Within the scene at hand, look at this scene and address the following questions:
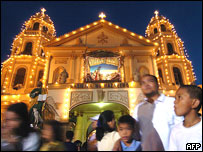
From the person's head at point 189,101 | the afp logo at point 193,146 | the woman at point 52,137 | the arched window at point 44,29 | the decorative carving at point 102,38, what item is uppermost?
the arched window at point 44,29

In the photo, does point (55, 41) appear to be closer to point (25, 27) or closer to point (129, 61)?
point (129, 61)

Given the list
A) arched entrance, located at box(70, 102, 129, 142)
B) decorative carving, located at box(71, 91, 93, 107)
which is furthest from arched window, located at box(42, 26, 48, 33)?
decorative carving, located at box(71, 91, 93, 107)

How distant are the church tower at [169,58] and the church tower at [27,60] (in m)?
13.4

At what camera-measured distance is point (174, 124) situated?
291 cm

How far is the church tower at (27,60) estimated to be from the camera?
18.4 metres

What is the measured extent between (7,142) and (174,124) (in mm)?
2750

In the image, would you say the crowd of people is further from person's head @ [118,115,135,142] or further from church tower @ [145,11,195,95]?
church tower @ [145,11,195,95]

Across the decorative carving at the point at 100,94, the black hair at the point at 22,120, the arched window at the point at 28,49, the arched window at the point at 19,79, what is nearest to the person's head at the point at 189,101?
the black hair at the point at 22,120

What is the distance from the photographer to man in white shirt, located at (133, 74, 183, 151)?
2762mm

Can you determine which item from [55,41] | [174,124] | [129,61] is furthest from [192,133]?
[55,41]

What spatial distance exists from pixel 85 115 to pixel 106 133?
1293 centimetres

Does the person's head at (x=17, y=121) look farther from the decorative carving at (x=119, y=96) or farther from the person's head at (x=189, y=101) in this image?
the decorative carving at (x=119, y=96)

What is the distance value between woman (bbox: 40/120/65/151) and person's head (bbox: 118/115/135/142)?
0.92 m

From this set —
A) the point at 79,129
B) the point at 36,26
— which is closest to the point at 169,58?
the point at 79,129
